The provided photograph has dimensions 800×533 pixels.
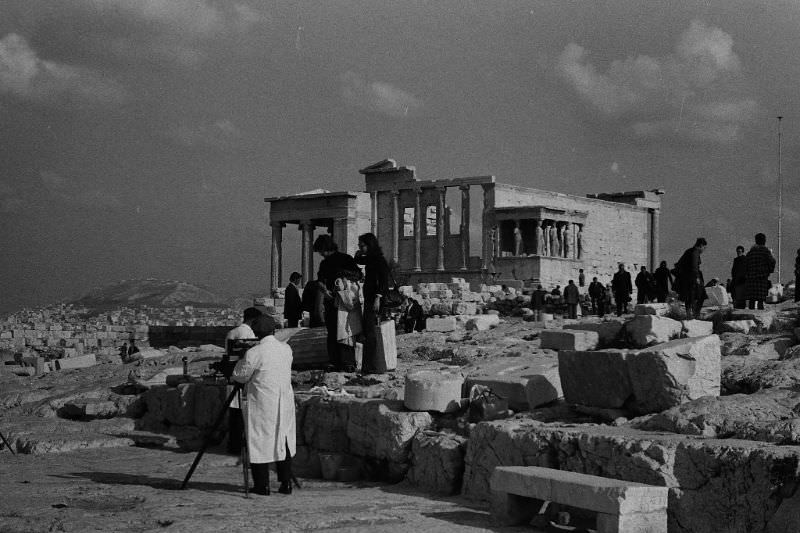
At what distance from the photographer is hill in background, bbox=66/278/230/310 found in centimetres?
9381

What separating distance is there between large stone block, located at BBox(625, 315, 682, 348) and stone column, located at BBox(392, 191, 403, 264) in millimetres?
41282

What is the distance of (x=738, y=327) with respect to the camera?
568 inches

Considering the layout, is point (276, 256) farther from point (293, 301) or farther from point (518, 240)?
point (293, 301)

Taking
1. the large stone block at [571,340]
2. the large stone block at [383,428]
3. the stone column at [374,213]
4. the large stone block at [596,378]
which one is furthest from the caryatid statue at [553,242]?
the large stone block at [596,378]

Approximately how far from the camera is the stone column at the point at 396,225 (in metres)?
53.2

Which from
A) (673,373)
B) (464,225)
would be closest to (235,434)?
(673,373)

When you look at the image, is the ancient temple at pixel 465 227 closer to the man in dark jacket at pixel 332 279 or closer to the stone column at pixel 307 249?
the stone column at pixel 307 249

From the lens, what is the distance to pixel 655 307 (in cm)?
2039

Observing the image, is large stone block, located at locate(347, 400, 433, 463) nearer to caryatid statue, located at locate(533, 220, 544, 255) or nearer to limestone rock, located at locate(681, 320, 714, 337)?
limestone rock, located at locate(681, 320, 714, 337)

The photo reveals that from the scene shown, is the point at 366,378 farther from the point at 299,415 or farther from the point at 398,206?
the point at 398,206

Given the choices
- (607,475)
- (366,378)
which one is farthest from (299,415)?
(607,475)

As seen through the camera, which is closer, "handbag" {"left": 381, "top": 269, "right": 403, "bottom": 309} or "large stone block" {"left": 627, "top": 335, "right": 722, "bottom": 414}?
"large stone block" {"left": 627, "top": 335, "right": 722, "bottom": 414}

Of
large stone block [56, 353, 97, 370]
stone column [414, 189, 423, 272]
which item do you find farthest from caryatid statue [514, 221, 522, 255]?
large stone block [56, 353, 97, 370]

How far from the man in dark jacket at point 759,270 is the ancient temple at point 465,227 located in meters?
28.2
